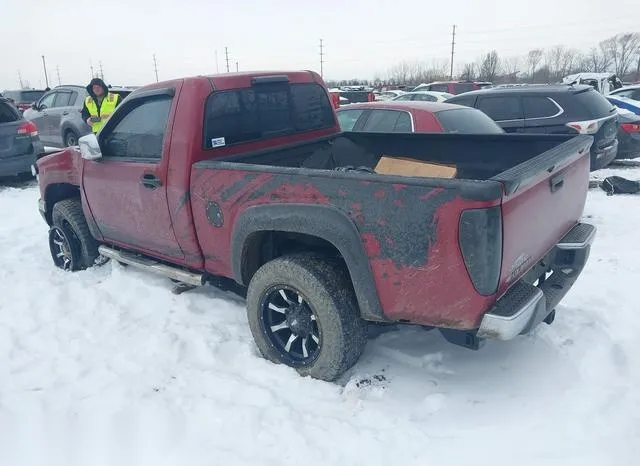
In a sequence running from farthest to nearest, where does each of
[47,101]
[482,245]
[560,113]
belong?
[47,101], [560,113], [482,245]

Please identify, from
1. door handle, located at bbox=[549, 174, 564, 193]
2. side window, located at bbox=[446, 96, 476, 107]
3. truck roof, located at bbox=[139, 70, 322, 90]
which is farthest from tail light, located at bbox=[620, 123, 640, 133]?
door handle, located at bbox=[549, 174, 564, 193]

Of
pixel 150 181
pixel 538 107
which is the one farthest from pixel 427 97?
pixel 150 181

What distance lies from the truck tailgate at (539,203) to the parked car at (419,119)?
8.10 ft

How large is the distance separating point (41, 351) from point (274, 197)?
199 centimetres

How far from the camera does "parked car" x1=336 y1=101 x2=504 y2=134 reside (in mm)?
5828

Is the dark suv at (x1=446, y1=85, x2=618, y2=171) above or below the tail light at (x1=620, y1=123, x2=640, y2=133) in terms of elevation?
above

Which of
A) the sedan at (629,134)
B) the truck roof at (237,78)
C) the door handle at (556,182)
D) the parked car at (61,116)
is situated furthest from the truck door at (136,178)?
the sedan at (629,134)

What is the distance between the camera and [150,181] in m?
3.69

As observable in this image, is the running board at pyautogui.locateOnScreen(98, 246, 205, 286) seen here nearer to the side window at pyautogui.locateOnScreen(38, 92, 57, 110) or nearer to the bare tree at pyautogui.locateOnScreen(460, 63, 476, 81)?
the side window at pyautogui.locateOnScreen(38, 92, 57, 110)

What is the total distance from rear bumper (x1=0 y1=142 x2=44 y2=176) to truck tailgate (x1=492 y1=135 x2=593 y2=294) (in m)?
8.90

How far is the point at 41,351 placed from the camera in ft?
11.4

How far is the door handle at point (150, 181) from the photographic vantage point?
3650 millimetres

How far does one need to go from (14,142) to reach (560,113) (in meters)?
8.92

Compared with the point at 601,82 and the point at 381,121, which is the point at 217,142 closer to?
the point at 381,121
